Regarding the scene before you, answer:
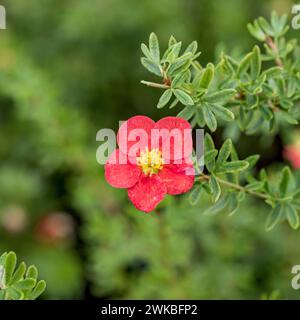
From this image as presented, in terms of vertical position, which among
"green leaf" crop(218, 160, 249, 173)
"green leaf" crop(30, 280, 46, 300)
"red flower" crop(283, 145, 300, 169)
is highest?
"red flower" crop(283, 145, 300, 169)

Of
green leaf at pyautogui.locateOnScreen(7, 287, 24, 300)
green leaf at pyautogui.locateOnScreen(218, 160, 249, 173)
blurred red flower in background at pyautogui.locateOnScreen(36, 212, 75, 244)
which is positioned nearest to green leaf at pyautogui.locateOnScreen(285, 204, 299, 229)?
green leaf at pyautogui.locateOnScreen(218, 160, 249, 173)

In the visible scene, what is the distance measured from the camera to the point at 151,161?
2.49ft

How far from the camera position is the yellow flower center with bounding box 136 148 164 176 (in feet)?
2.48

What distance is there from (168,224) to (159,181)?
49cm

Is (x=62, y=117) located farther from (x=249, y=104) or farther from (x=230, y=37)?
(x=249, y=104)

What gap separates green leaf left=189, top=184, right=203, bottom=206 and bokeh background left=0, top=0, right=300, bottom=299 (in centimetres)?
75

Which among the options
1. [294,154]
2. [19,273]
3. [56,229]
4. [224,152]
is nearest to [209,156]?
[224,152]

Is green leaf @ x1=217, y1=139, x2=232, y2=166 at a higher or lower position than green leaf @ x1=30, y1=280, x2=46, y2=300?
higher

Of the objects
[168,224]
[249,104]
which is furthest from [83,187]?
[249,104]

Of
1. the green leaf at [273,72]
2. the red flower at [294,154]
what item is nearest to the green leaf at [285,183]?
the green leaf at [273,72]

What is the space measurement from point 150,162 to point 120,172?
0.03 m

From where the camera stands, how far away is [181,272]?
1.49 metres

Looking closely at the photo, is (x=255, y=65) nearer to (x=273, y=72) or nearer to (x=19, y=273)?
(x=273, y=72)

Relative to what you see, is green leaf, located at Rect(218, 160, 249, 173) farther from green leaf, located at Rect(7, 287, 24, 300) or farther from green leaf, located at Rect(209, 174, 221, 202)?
green leaf, located at Rect(7, 287, 24, 300)
